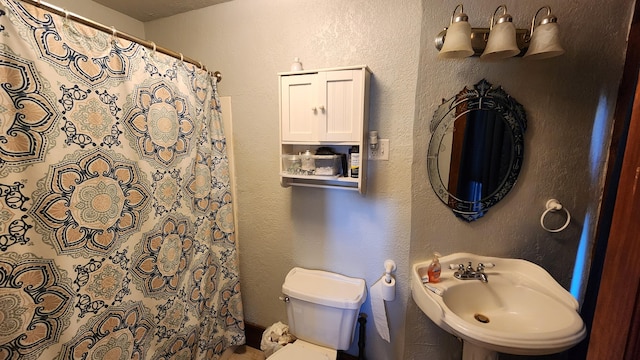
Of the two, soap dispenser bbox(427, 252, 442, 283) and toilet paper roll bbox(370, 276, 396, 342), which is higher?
soap dispenser bbox(427, 252, 442, 283)

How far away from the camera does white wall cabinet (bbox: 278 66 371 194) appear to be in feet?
3.86

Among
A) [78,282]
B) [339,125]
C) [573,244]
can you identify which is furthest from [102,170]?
[573,244]

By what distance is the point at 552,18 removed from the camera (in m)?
0.92

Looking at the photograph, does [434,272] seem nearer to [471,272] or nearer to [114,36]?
[471,272]

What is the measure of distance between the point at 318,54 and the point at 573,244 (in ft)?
5.09

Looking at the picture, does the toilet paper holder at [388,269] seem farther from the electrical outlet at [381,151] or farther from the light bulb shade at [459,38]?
the light bulb shade at [459,38]

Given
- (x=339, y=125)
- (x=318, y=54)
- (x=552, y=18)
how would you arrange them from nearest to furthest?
(x=552, y=18) < (x=339, y=125) < (x=318, y=54)

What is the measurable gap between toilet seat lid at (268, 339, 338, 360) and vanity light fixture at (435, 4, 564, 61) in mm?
1540

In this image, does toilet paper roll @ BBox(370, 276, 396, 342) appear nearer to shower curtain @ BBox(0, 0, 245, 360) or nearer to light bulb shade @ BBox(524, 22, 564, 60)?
shower curtain @ BBox(0, 0, 245, 360)

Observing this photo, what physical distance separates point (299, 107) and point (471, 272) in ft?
3.86

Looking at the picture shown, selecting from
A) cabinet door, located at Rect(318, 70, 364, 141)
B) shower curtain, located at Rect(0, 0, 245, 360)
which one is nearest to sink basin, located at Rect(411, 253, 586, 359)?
cabinet door, located at Rect(318, 70, 364, 141)

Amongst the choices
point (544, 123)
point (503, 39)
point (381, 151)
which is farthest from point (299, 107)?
point (544, 123)

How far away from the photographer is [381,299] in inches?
51.0

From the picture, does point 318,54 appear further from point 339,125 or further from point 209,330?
point 209,330
